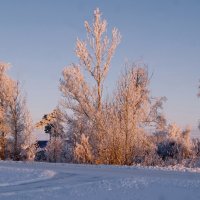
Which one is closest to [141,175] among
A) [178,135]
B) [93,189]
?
[93,189]

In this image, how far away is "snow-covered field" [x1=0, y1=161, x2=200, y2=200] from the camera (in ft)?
33.1

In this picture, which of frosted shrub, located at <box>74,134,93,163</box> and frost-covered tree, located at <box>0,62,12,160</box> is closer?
frosted shrub, located at <box>74,134,93,163</box>

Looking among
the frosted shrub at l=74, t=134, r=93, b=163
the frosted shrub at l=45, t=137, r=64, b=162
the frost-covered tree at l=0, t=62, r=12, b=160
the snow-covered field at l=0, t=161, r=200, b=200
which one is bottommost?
the snow-covered field at l=0, t=161, r=200, b=200

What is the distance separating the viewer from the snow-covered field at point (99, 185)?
10.1 metres

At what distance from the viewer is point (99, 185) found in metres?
11.3

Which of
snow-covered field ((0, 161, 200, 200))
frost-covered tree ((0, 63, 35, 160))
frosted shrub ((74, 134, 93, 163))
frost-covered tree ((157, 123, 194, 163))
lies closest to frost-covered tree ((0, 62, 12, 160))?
frost-covered tree ((0, 63, 35, 160))

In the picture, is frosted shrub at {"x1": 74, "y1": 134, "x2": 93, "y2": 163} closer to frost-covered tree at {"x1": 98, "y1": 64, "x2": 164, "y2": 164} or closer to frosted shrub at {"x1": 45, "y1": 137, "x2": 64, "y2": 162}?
frost-covered tree at {"x1": 98, "y1": 64, "x2": 164, "y2": 164}

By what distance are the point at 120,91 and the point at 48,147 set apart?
13805mm

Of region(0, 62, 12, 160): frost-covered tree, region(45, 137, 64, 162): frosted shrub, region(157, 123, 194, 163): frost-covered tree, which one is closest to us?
region(0, 62, 12, 160): frost-covered tree

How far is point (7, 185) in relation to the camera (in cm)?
1206

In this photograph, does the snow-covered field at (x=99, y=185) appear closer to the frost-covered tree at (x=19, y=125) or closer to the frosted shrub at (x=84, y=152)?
the frosted shrub at (x=84, y=152)

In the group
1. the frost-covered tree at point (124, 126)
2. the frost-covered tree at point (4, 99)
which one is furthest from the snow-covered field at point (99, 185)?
the frost-covered tree at point (4, 99)

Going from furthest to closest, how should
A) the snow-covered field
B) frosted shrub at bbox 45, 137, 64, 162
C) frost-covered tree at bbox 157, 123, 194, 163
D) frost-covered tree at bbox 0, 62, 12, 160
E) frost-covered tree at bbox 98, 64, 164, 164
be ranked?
frost-covered tree at bbox 157, 123, 194, 163 < frosted shrub at bbox 45, 137, 64, 162 < frost-covered tree at bbox 0, 62, 12, 160 < frost-covered tree at bbox 98, 64, 164, 164 < the snow-covered field

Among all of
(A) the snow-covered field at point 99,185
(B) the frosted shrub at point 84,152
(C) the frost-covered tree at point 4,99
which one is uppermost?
(C) the frost-covered tree at point 4,99
